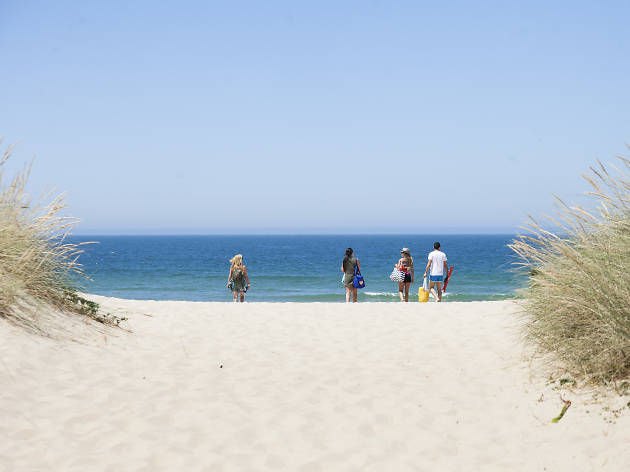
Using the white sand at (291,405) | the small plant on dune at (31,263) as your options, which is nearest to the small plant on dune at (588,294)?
the white sand at (291,405)

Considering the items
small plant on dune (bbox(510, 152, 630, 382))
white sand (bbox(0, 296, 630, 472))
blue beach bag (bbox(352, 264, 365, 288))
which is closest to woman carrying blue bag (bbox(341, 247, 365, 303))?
blue beach bag (bbox(352, 264, 365, 288))

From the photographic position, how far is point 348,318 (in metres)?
10.4

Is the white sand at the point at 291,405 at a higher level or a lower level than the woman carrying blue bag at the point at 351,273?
lower

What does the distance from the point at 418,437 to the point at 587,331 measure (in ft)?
7.47

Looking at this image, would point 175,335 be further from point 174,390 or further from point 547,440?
point 547,440

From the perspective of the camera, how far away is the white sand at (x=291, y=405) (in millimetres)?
4523

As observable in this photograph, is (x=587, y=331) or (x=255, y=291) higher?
(x=587, y=331)

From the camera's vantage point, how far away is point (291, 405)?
581 cm

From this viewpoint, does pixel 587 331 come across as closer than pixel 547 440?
No

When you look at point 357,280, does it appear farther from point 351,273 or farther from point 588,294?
point 588,294

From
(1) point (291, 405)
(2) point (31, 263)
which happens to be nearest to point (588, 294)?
(1) point (291, 405)

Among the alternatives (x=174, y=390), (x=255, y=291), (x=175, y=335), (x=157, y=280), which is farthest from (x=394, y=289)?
(x=174, y=390)

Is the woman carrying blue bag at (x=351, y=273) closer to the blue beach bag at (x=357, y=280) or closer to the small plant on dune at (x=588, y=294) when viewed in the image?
the blue beach bag at (x=357, y=280)

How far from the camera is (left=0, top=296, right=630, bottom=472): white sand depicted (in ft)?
14.8
